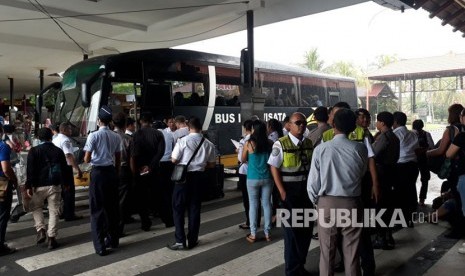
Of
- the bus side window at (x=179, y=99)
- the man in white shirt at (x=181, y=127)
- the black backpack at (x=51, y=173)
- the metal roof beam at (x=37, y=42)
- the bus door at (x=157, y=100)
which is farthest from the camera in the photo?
the metal roof beam at (x=37, y=42)

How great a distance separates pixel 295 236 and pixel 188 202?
171 cm

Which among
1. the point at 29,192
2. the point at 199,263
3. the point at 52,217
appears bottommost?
the point at 199,263

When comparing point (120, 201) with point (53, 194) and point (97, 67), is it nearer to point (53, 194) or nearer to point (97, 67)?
point (53, 194)

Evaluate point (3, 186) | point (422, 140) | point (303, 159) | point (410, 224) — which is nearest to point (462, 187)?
point (410, 224)

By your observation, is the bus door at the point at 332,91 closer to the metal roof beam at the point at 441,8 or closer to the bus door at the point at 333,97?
the bus door at the point at 333,97

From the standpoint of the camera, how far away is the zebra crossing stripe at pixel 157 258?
4.43m

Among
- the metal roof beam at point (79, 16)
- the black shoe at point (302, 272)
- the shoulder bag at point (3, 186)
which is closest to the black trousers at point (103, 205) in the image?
the shoulder bag at point (3, 186)

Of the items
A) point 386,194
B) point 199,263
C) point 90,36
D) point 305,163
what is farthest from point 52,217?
point 90,36

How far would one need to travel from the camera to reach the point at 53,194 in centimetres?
525

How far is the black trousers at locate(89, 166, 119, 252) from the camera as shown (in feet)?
16.3

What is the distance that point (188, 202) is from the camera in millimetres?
5121

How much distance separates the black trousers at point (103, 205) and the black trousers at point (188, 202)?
0.84 metres

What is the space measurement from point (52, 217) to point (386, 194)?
4.53 meters

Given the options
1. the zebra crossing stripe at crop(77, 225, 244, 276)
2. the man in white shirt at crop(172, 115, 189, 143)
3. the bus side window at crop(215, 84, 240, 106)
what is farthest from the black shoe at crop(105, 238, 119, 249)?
the bus side window at crop(215, 84, 240, 106)
